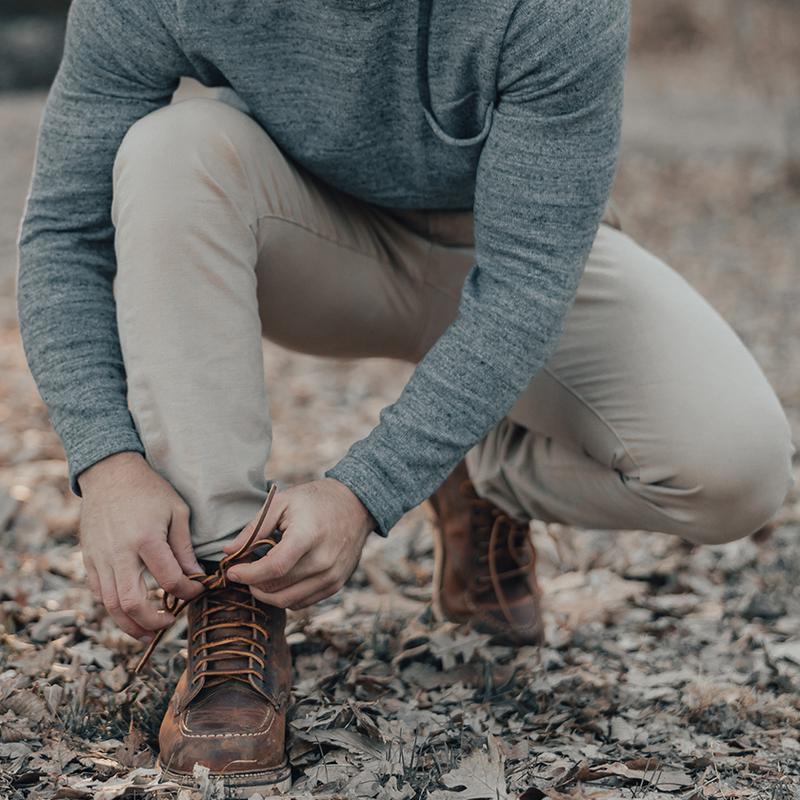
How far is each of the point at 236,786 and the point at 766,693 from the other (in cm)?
107

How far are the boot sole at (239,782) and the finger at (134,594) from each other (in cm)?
22

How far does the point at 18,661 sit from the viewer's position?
6.87ft

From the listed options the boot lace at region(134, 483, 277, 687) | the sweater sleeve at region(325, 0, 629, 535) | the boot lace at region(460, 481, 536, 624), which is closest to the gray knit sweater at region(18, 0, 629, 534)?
the sweater sleeve at region(325, 0, 629, 535)

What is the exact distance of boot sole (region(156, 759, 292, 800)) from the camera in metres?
1.62

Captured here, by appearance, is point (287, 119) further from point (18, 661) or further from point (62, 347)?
point (18, 661)

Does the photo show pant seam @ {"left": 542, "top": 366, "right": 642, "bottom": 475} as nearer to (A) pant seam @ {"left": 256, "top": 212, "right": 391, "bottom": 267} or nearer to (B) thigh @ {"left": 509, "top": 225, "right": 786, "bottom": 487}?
(B) thigh @ {"left": 509, "top": 225, "right": 786, "bottom": 487}

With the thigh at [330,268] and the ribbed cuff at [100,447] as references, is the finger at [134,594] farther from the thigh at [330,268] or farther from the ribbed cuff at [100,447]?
the thigh at [330,268]

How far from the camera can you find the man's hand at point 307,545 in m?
1.61

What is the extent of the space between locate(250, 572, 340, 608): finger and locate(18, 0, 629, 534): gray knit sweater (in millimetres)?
118

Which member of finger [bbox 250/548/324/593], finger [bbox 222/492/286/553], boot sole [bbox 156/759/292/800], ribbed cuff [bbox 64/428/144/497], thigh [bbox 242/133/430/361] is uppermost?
thigh [bbox 242/133/430/361]

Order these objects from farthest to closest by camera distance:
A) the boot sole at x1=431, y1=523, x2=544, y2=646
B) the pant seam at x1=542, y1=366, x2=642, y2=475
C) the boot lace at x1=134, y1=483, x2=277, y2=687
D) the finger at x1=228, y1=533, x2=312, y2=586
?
the boot sole at x1=431, y1=523, x2=544, y2=646 → the pant seam at x1=542, y1=366, x2=642, y2=475 → the boot lace at x1=134, y1=483, x2=277, y2=687 → the finger at x1=228, y1=533, x2=312, y2=586

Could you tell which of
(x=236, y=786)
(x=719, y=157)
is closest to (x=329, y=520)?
(x=236, y=786)

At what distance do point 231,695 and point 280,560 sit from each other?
0.26 m

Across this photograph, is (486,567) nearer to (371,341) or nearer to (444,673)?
(444,673)
